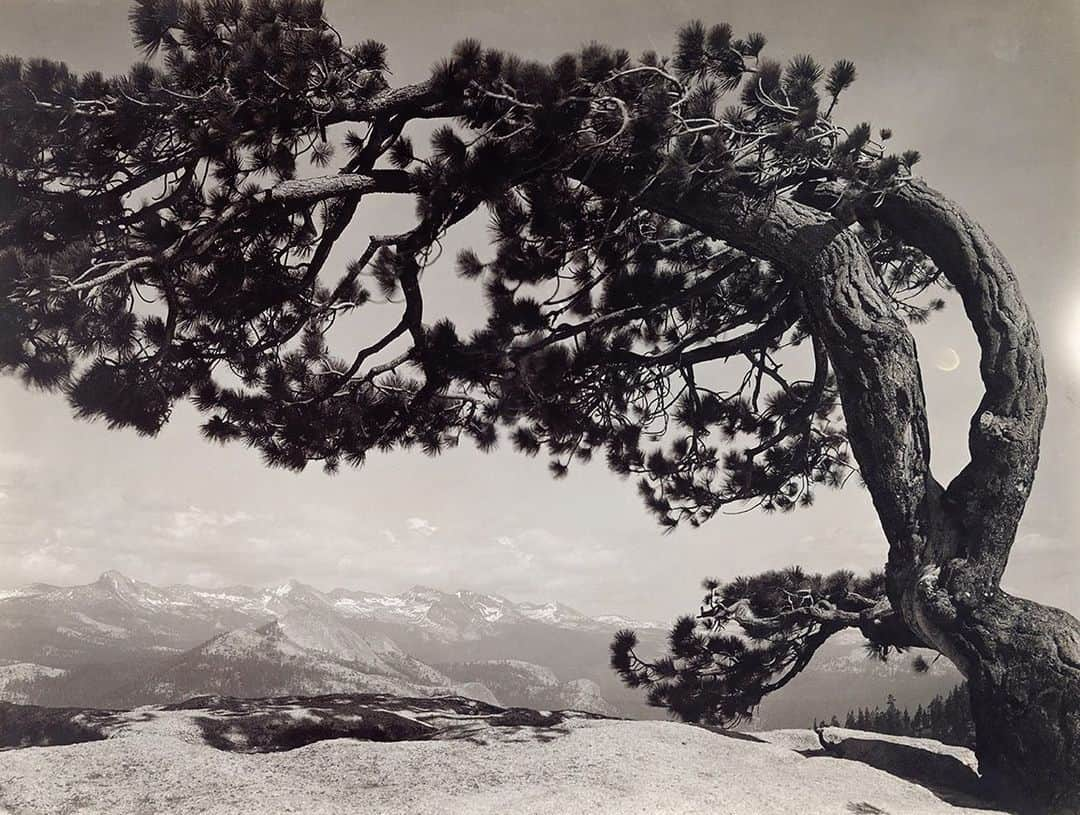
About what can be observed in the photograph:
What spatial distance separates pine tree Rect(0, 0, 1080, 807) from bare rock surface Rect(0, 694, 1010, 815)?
72 cm

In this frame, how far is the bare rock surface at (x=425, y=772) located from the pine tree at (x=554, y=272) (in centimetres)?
72

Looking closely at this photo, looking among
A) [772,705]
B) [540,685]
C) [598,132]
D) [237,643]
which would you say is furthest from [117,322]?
[772,705]

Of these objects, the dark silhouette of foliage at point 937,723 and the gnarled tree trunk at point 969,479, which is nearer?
the gnarled tree trunk at point 969,479

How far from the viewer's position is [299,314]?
2.56 m

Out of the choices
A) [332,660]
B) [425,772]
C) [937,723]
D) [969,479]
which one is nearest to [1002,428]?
[969,479]

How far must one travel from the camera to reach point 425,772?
6.73 ft

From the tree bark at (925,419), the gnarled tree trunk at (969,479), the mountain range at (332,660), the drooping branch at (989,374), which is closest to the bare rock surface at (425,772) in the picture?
the gnarled tree trunk at (969,479)

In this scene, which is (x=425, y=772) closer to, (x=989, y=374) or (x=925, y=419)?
(x=925, y=419)

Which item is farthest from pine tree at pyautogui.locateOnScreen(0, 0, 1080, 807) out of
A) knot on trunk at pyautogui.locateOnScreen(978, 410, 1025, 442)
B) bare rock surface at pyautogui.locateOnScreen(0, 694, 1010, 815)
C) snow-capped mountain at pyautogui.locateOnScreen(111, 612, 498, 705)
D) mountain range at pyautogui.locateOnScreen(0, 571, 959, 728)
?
snow-capped mountain at pyautogui.locateOnScreen(111, 612, 498, 705)

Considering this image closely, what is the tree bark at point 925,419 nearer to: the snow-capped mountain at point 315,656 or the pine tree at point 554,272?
the pine tree at point 554,272

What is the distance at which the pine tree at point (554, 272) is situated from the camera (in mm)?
2057

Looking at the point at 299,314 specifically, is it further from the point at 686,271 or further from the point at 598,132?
the point at 686,271

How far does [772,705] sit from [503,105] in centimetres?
2659

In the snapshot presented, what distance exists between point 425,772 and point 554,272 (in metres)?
2.09
